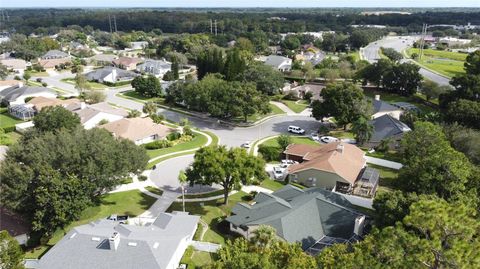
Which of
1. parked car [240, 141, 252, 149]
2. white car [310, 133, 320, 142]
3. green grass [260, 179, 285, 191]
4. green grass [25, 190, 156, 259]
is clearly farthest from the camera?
white car [310, 133, 320, 142]

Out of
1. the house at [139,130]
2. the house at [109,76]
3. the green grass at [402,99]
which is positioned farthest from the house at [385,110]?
the house at [109,76]

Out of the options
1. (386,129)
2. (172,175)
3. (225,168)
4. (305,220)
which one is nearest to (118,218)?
(225,168)

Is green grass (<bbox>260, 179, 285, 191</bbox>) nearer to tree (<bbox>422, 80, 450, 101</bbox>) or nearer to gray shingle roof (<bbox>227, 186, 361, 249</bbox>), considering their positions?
gray shingle roof (<bbox>227, 186, 361, 249</bbox>)

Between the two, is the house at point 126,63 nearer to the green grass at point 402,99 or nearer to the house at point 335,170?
the green grass at point 402,99

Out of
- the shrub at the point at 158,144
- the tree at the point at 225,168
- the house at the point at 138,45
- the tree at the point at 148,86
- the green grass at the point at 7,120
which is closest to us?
the tree at the point at 225,168

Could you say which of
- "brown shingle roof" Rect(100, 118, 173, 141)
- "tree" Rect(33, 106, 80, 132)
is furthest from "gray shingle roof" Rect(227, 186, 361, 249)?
"tree" Rect(33, 106, 80, 132)

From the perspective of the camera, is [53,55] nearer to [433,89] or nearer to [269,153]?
[269,153]

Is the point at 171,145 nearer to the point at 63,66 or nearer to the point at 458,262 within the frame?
the point at 458,262
